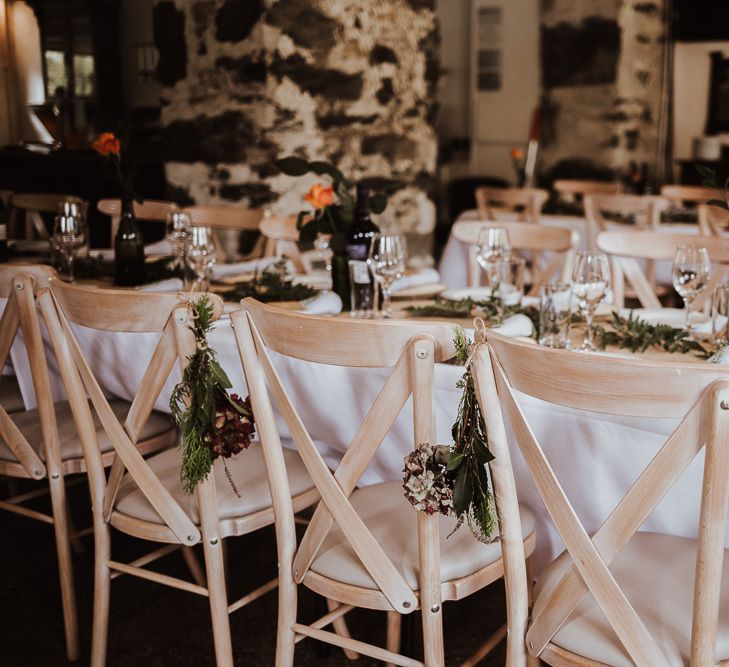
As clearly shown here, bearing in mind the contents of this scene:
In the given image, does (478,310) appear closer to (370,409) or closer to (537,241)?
(370,409)

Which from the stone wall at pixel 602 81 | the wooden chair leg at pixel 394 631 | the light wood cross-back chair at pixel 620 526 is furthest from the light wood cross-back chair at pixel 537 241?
the stone wall at pixel 602 81

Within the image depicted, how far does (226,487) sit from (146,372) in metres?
0.33

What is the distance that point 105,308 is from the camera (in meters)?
1.78

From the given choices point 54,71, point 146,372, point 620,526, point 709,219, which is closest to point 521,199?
point 709,219

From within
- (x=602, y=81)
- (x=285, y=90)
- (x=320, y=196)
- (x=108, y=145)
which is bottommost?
(x=320, y=196)

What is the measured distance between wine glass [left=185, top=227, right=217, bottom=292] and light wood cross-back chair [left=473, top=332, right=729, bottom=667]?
1.49 metres

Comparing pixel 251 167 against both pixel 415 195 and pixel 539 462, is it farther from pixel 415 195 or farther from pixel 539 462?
pixel 539 462

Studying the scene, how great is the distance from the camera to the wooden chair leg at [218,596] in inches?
71.6

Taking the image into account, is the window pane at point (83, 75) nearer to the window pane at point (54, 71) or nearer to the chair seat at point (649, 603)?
the window pane at point (54, 71)

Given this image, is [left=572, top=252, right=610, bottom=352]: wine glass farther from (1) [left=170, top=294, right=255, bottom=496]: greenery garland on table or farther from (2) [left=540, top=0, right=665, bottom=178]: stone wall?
(2) [left=540, top=0, right=665, bottom=178]: stone wall

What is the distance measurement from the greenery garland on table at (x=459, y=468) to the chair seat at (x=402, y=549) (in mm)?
257

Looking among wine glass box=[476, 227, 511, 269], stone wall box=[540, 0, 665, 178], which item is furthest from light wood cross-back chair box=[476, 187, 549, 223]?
wine glass box=[476, 227, 511, 269]

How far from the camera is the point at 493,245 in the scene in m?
2.65

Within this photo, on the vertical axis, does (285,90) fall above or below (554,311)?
above
